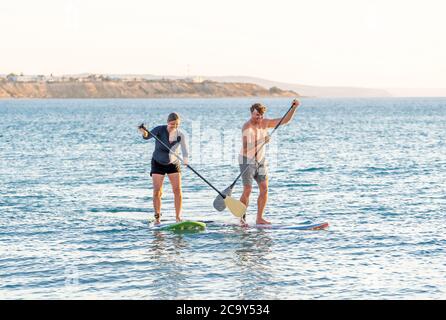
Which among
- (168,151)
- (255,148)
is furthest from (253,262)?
(168,151)

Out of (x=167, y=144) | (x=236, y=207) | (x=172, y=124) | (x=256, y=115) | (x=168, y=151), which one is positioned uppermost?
(x=256, y=115)

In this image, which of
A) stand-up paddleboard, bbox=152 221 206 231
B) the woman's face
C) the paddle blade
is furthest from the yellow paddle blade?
the woman's face

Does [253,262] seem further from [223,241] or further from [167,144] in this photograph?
[167,144]

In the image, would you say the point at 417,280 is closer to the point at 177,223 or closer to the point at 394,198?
the point at 177,223

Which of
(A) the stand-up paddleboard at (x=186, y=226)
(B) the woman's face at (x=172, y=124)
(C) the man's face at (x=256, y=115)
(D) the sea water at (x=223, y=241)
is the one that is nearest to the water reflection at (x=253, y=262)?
(D) the sea water at (x=223, y=241)

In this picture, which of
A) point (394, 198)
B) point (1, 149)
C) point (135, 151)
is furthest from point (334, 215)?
point (1, 149)

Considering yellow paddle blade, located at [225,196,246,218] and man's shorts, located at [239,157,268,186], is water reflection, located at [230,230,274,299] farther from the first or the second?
man's shorts, located at [239,157,268,186]

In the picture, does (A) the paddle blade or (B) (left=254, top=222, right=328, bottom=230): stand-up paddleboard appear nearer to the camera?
(B) (left=254, top=222, right=328, bottom=230): stand-up paddleboard

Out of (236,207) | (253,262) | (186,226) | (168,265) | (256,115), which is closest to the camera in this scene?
(168,265)

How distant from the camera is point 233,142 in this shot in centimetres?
6078

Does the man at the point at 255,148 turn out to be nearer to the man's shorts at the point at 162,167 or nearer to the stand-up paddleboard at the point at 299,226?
the stand-up paddleboard at the point at 299,226

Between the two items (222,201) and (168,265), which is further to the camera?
(222,201)

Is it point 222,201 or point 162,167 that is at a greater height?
point 162,167

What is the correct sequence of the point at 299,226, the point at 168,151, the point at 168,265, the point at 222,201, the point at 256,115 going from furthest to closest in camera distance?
the point at 222,201, the point at 299,226, the point at 168,151, the point at 256,115, the point at 168,265
